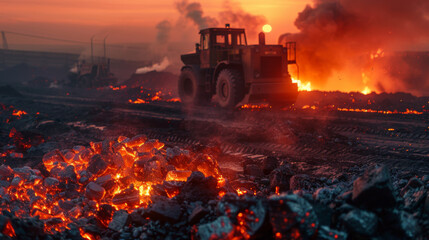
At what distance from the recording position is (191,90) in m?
15.2

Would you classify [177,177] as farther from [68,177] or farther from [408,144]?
[408,144]

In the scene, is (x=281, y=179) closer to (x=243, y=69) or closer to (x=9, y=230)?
(x=9, y=230)

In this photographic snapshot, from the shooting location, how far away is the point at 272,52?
1176 cm

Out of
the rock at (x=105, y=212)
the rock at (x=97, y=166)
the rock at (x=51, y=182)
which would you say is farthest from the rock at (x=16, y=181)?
the rock at (x=105, y=212)

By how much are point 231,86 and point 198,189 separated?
26.5 ft

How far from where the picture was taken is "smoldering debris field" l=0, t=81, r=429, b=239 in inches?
113

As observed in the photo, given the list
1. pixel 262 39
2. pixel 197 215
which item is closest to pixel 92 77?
pixel 262 39

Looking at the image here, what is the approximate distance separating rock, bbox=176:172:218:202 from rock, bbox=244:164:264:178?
1.93 m

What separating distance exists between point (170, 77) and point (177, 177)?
21.3m

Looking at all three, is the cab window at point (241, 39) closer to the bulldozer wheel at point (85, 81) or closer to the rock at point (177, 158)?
the rock at point (177, 158)

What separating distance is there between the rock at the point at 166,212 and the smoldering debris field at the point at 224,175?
0.01 metres

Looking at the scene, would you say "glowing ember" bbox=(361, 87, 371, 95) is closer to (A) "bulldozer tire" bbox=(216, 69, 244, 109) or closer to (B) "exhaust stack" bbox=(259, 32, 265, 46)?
(B) "exhaust stack" bbox=(259, 32, 265, 46)

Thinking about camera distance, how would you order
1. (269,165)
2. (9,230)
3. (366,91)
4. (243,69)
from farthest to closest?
(366,91)
(243,69)
(269,165)
(9,230)

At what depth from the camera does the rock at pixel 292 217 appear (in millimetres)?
2695
